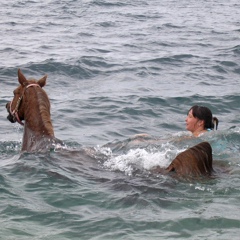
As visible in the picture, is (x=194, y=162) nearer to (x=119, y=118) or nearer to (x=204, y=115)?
(x=204, y=115)

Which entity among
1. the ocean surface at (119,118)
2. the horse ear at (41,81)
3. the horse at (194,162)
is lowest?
the ocean surface at (119,118)

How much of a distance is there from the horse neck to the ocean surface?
18.2 inches

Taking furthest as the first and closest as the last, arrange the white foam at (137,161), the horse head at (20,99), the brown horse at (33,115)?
1. the horse head at (20,99)
2. the brown horse at (33,115)
3. the white foam at (137,161)

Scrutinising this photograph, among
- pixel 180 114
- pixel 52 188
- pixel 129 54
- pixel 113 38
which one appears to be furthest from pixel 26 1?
pixel 52 188

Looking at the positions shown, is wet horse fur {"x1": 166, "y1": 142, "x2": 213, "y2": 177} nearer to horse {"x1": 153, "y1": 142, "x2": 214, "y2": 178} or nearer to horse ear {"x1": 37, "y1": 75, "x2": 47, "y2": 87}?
horse {"x1": 153, "y1": 142, "x2": 214, "y2": 178}

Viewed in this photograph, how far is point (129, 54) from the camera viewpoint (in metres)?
20.8

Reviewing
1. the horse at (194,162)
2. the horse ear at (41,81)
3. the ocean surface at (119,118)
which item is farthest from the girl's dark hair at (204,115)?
the horse at (194,162)

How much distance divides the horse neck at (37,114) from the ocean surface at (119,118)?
18.2 inches

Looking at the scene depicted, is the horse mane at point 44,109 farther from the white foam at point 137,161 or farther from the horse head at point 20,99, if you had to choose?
the white foam at point 137,161

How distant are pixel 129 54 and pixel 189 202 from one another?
14055 millimetres

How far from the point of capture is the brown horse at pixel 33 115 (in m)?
9.55

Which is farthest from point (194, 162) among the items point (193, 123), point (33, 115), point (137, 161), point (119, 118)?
point (119, 118)

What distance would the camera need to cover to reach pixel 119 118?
13742 millimetres

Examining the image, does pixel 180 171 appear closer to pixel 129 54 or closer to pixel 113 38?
pixel 129 54
